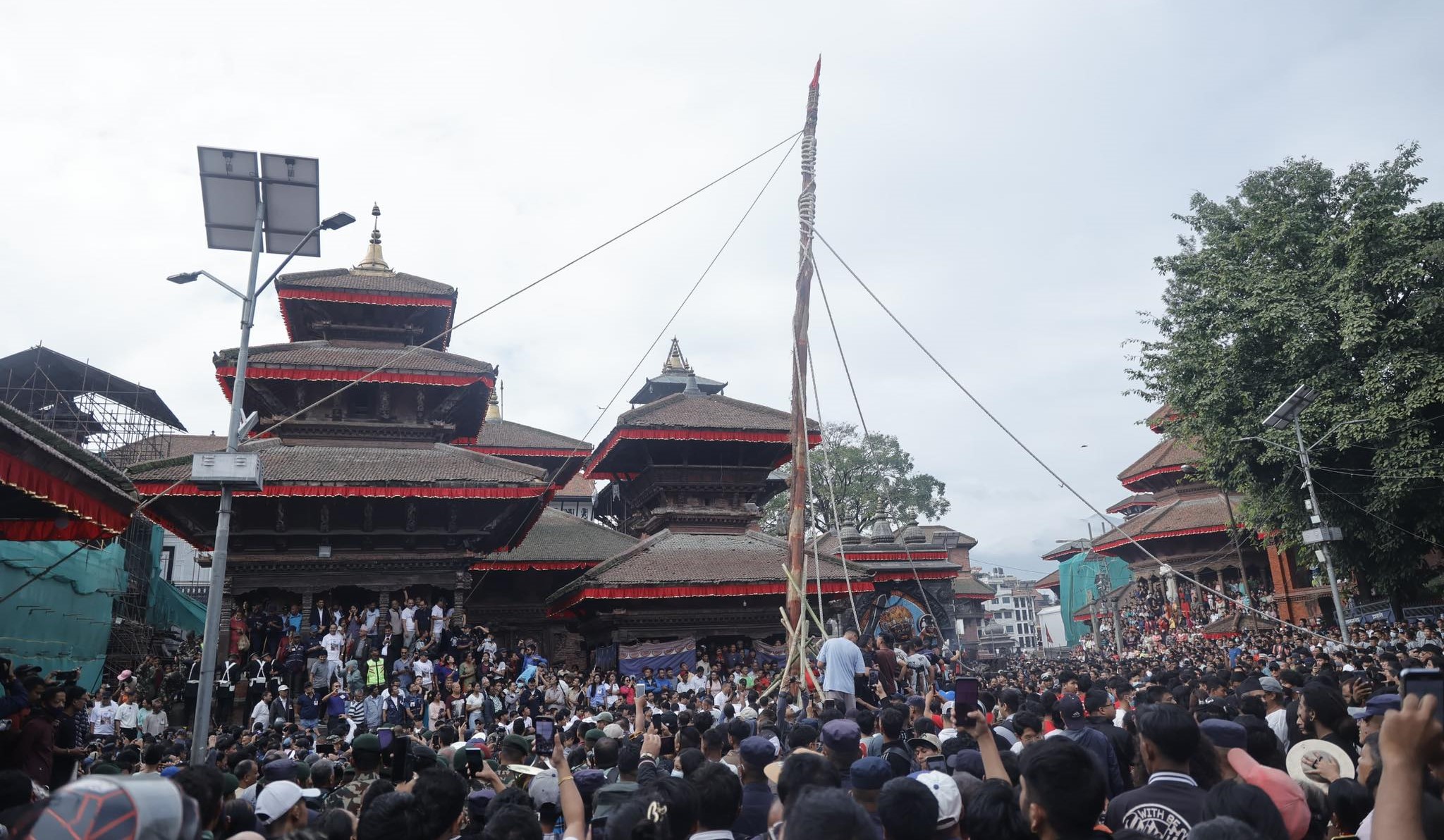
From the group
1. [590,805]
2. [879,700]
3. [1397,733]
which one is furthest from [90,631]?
[1397,733]

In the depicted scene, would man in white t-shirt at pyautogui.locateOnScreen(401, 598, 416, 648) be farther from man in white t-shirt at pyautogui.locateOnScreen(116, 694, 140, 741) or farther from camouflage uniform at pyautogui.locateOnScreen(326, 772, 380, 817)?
camouflage uniform at pyautogui.locateOnScreen(326, 772, 380, 817)

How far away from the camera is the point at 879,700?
42.8 feet

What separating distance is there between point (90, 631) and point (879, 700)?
83.1ft

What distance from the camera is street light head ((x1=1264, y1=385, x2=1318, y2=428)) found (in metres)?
21.0

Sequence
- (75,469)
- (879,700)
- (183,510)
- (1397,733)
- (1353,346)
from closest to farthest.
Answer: (1397,733), (75,469), (879,700), (183,510), (1353,346)

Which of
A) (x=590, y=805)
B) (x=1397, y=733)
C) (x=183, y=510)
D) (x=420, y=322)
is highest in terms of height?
(x=420, y=322)

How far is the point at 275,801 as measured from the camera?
17.0 ft

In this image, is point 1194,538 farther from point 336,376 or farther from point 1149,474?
point 336,376

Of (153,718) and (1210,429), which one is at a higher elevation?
(1210,429)

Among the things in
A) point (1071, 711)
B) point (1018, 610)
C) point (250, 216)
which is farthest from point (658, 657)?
point (1018, 610)

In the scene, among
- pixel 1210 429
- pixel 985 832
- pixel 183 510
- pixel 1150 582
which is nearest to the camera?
pixel 985 832

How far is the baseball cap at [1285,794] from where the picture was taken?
459 cm

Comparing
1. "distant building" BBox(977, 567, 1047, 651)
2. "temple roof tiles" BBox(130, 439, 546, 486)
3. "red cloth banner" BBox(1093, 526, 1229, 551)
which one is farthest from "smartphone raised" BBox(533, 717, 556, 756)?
"distant building" BBox(977, 567, 1047, 651)

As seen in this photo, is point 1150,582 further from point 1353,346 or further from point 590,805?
point 590,805
